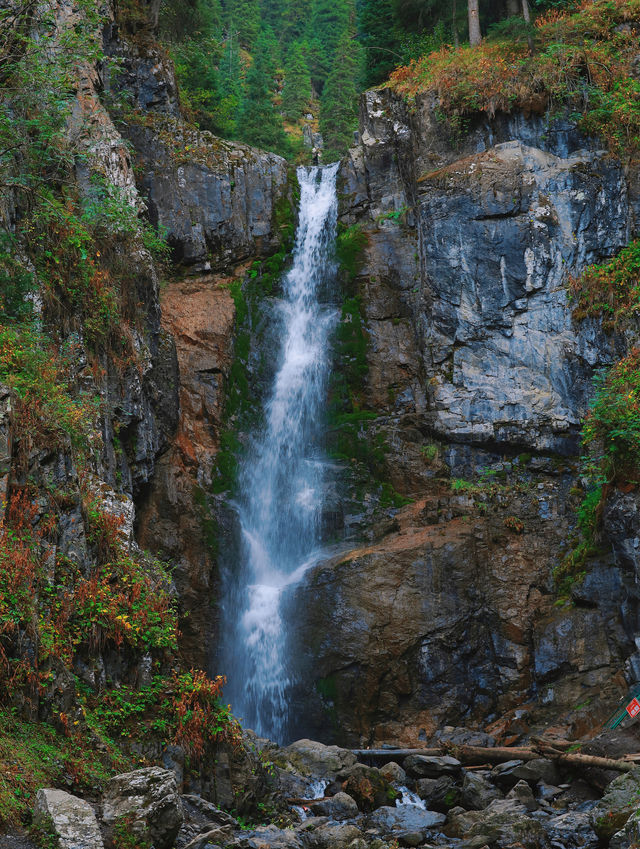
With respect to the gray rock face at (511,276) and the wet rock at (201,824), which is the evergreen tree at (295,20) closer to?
the gray rock face at (511,276)

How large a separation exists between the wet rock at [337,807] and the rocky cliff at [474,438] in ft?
11.9

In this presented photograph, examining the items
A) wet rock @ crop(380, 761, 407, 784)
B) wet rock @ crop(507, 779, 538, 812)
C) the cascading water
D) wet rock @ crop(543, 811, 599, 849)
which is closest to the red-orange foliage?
the cascading water

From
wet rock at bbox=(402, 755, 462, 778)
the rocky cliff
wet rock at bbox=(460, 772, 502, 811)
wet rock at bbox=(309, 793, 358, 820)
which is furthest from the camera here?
the rocky cliff

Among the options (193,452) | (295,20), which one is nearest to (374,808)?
(193,452)

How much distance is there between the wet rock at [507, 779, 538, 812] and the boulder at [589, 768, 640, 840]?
1422mm

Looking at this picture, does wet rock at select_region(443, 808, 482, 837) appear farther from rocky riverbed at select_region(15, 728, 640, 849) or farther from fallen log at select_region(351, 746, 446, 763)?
fallen log at select_region(351, 746, 446, 763)

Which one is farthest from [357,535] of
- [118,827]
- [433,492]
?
[118,827]

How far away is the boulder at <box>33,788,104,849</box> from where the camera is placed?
5.70m

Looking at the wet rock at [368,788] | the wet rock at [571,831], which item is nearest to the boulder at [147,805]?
the wet rock at [571,831]

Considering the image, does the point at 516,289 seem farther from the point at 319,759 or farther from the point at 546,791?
the point at 319,759

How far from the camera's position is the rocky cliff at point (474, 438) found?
46.9ft

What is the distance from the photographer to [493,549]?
50.9 feet

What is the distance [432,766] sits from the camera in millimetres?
11742

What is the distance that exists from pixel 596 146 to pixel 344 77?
27578 millimetres
